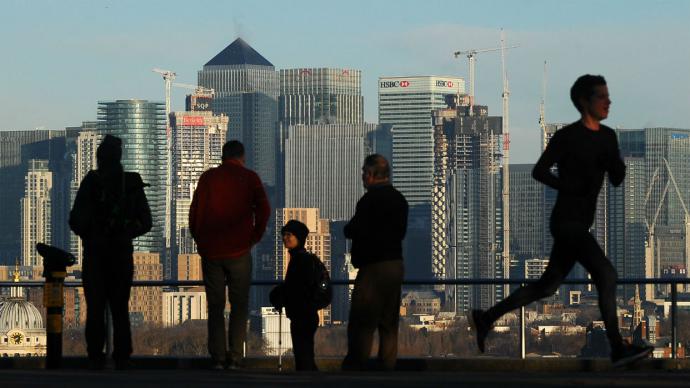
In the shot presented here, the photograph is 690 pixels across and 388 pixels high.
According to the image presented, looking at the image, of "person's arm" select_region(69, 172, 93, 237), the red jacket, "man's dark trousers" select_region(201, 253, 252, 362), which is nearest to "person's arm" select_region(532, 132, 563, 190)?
the red jacket

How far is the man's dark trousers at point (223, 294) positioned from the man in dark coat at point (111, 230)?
1.91 ft

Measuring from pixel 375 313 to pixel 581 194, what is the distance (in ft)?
7.46

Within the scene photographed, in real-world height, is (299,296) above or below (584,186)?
below

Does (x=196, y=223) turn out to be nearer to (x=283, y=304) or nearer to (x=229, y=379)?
(x=283, y=304)

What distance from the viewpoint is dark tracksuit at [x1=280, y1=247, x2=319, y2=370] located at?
46.8 ft

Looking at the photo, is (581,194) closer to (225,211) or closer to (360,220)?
(360,220)

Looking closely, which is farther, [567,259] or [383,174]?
[383,174]

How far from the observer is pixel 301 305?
1434 centimetres

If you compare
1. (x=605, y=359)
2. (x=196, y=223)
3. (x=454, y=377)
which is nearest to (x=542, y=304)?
(x=605, y=359)

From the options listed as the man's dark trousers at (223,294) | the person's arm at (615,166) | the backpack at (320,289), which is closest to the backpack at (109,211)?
the man's dark trousers at (223,294)

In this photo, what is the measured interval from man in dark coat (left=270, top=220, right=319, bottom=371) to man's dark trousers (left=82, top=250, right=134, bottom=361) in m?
1.19

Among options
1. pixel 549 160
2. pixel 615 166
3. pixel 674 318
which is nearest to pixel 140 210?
pixel 549 160

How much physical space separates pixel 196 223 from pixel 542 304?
3815 mm

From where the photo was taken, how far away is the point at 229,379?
11.6 meters
